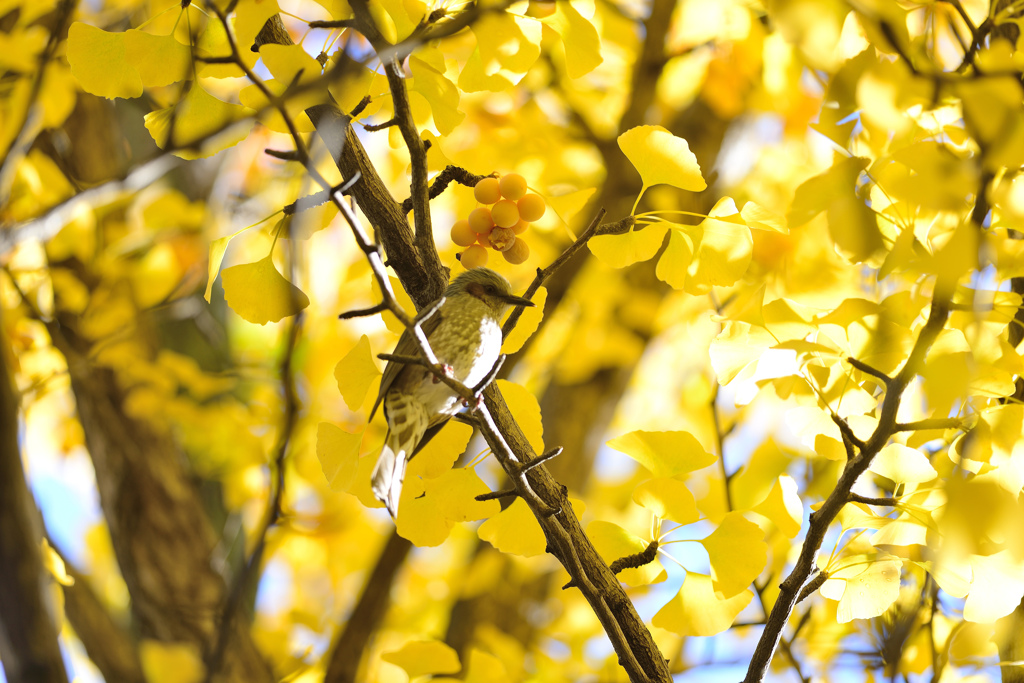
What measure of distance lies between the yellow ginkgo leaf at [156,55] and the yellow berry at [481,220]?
1.56 feet

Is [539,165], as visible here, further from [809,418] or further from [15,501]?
[15,501]

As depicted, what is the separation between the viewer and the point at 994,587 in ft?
2.89

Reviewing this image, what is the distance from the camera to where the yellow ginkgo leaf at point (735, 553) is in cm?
96

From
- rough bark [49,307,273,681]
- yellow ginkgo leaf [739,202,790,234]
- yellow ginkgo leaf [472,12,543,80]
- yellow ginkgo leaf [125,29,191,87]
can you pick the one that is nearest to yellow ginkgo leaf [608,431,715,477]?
yellow ginkgo leaf [739,202,790,234]

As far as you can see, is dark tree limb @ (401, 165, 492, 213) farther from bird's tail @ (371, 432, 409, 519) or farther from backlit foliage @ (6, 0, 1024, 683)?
bird's tail @ (371, 432, 409, 519)

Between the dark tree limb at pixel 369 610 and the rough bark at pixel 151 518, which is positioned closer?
the dark tree limb at pixel 369 610

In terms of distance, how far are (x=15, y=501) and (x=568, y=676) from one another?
4.56ft

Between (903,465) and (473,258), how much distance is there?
685 mm

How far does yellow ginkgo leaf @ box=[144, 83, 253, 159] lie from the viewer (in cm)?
101

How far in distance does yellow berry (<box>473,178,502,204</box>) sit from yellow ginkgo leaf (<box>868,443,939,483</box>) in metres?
0.66

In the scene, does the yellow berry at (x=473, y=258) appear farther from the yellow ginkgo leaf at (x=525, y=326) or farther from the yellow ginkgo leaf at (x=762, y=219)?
the yellow ginkgo leaf at (x=762, y=219)

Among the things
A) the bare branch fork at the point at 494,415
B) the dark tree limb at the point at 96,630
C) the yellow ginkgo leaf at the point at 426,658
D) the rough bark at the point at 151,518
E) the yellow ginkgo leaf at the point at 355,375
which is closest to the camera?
the bare branch fork at the point at 494,415

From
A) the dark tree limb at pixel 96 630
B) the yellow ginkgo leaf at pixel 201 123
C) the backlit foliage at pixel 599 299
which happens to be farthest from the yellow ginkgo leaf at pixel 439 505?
the dark tree limb at pixel 96 630

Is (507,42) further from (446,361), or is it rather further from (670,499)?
(670,499)
